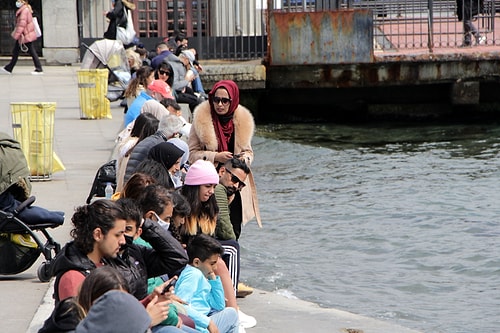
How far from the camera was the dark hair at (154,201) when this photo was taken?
7.04m

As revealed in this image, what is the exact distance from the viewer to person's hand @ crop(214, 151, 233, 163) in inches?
355

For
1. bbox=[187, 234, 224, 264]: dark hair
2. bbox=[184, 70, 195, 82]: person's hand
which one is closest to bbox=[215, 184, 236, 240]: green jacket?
bbox=[187, 234, 224, 264]: dark hair

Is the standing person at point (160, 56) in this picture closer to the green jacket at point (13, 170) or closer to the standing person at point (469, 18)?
the standing person at point (469, 18)

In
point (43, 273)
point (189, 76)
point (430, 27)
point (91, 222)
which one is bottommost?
point (43, 273)

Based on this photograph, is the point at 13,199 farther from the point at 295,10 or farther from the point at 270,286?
the point at 295,10

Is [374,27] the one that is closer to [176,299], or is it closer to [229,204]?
[229,204]

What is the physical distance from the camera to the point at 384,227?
13570 mm

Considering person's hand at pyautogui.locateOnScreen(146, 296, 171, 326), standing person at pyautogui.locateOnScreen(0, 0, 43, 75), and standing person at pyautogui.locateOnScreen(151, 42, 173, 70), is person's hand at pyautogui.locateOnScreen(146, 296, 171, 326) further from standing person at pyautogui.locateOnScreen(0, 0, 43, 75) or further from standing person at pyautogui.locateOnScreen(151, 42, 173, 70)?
standing person at pyautogui.locateOnScreen(0, 0, 43, 75)

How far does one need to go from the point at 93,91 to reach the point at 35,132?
5237mm

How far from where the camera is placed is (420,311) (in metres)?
9.80

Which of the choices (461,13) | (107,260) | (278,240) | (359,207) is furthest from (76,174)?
(461,13)

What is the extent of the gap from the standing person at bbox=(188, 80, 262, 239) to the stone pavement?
2.40 feet

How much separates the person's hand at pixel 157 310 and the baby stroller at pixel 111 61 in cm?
1392

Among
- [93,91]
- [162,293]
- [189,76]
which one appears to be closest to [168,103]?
[162,293]
